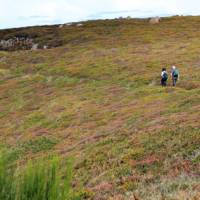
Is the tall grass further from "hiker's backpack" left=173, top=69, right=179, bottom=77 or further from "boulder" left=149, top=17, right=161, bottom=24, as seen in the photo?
"boulder" left=149, top=17, right=161, bottom=24

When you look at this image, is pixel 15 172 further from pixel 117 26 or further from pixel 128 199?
pixel 117 26

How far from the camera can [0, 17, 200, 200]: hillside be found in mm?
20491

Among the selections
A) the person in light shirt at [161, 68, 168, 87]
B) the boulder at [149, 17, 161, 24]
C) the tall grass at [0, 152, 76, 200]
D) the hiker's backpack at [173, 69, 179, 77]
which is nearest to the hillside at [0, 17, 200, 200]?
the person in light shirt at [161, 68, 168, 87]

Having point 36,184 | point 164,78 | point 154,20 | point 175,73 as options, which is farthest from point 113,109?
point 154,20

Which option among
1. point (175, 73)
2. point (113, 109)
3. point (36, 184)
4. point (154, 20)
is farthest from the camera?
point (154, 20)

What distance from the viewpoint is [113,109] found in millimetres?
43219

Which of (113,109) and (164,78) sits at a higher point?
(164,78)

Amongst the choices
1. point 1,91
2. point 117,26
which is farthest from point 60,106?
point 117,26

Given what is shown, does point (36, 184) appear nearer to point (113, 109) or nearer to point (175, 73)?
point (113, 109)

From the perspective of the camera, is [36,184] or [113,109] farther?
[113,109]

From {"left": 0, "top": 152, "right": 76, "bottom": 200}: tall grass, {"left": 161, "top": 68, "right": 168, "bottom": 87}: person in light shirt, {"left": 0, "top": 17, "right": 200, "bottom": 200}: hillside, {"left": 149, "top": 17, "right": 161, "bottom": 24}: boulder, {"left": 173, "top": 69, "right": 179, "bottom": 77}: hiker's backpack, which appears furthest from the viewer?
{"left": 149, "top": 17, "right": 161, "bottom": 24}: boulder

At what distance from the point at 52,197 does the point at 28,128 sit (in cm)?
3561

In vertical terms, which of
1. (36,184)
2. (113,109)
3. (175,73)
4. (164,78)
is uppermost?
(36,184)

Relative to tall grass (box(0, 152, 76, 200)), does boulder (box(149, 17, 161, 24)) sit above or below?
below
